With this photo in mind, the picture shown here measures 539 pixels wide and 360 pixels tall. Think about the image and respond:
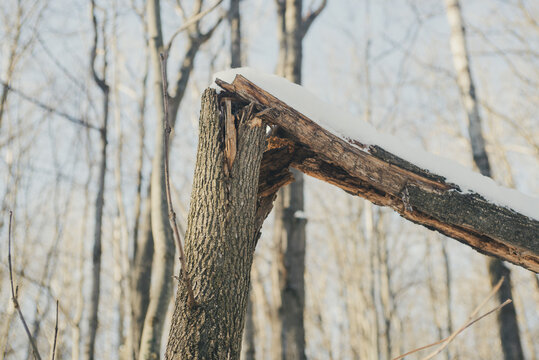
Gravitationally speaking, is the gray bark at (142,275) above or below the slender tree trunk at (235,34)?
below

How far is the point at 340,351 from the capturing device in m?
17.1

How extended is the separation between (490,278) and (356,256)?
6.02m

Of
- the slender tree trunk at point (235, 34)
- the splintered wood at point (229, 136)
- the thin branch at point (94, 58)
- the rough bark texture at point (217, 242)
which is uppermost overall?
the slender tree trunk at point (235, 34)

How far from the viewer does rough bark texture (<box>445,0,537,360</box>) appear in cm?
471

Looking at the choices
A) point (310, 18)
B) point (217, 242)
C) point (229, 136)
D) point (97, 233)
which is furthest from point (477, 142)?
point (97, 233)

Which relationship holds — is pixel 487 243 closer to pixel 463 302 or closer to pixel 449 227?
pixel 449 227

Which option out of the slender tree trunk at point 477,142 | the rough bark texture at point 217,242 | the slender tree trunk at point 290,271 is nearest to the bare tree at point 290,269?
the slender tree trunk at point 290,271

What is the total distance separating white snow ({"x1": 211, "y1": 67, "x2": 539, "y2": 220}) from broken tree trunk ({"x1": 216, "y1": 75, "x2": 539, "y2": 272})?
2.0 inches

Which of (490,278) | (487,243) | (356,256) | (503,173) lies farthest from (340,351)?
(487,243)

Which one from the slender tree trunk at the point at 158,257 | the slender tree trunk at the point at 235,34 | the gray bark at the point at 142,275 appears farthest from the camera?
the slender tree trunk at the point at 235,34

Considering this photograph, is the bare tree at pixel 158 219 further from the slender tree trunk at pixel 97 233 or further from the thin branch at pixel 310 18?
the thin branch at pixel 310 18

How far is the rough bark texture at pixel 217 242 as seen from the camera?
66.2 inches

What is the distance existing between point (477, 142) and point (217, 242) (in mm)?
4513

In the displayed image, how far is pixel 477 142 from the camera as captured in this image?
5.12 metres
